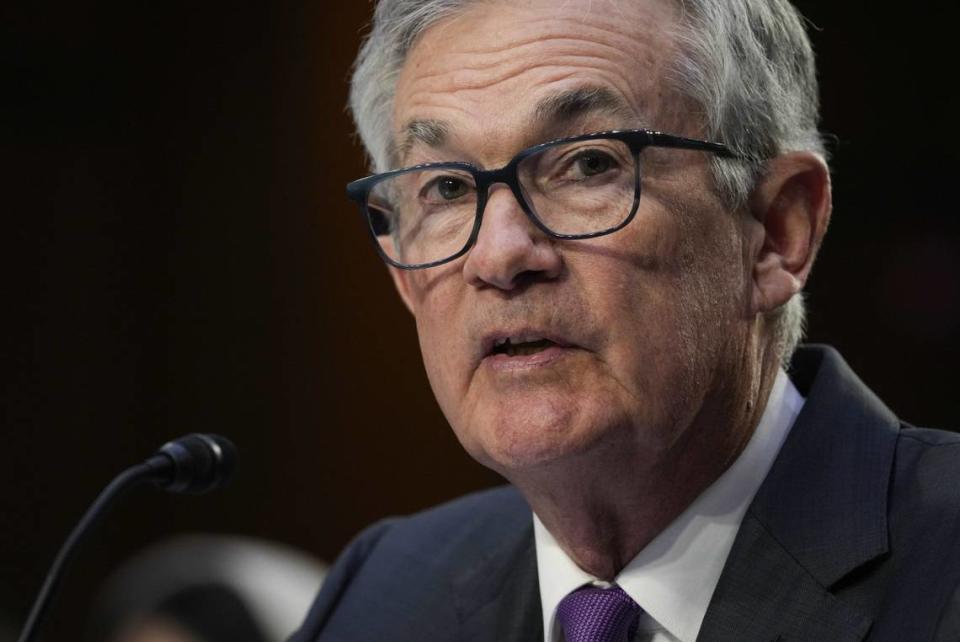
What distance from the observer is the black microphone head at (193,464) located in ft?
5.68

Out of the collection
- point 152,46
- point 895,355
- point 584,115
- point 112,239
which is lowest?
point 895,355

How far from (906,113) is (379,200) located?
4.06ft

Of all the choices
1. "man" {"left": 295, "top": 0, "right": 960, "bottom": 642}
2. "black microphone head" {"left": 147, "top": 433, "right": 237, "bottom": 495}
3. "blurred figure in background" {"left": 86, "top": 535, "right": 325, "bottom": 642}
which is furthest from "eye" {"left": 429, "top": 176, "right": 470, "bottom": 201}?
"blurred figure in background" {"left": 86, "top": 535, "right": 325, "bottom": 642}

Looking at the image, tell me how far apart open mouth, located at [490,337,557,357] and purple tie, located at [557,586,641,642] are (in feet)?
1.29

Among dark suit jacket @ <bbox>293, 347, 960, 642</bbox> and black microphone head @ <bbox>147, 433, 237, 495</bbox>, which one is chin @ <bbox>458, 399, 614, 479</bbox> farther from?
black microphone head @ <bbox>147, 433, 237, 495</bbox>

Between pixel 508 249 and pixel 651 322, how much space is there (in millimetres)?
215

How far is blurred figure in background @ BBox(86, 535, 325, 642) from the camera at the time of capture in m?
2.50

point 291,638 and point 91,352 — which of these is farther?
point 91,352

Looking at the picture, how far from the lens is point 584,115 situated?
1640 mm

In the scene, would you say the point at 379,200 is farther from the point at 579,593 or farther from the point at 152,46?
the point at 152,46

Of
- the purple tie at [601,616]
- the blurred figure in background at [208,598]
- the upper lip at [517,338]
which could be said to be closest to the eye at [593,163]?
the upper lip at [517,338]

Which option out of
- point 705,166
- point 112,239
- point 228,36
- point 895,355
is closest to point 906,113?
point 895,355

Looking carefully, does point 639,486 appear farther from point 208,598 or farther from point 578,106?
point 208,598

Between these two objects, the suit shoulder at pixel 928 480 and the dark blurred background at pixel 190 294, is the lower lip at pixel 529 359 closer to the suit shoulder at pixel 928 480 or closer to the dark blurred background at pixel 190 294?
the suit shoulder at pixel 928 480
